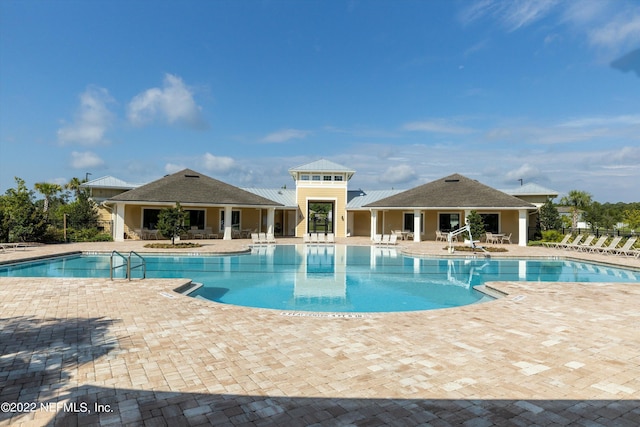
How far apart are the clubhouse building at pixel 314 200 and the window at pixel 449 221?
7cm

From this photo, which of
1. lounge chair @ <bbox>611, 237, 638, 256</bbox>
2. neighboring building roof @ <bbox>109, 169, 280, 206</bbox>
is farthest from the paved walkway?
neighboring building roof @ <bbox>109, 169, 280, 206</bbox>

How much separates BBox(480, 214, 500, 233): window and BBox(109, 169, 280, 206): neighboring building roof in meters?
15.6

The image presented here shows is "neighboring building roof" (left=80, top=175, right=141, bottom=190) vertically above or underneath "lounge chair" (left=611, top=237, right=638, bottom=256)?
above

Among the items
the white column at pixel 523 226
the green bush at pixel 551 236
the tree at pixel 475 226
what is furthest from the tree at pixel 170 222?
the green bush at pixel 551 236

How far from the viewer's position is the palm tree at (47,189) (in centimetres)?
3559

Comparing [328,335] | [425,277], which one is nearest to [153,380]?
[328,335]

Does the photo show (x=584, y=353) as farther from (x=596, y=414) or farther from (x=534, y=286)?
(x=534, y=286)

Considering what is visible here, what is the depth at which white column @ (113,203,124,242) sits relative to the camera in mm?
23469

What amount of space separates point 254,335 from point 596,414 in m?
4.21

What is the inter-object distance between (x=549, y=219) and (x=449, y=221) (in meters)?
7.00

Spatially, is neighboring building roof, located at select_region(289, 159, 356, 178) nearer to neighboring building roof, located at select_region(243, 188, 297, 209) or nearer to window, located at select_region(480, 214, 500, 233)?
neighboring building roof, located at select_region(243, 188, 297, 209)

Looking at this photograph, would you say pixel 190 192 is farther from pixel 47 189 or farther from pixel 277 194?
pixel 47 189

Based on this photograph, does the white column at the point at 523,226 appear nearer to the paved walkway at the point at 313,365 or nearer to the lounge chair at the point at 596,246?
the lounge chair at the point at 596,246

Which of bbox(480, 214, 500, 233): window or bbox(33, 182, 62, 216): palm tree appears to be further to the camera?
bbox(33, 182, 62, 216): palm tree
